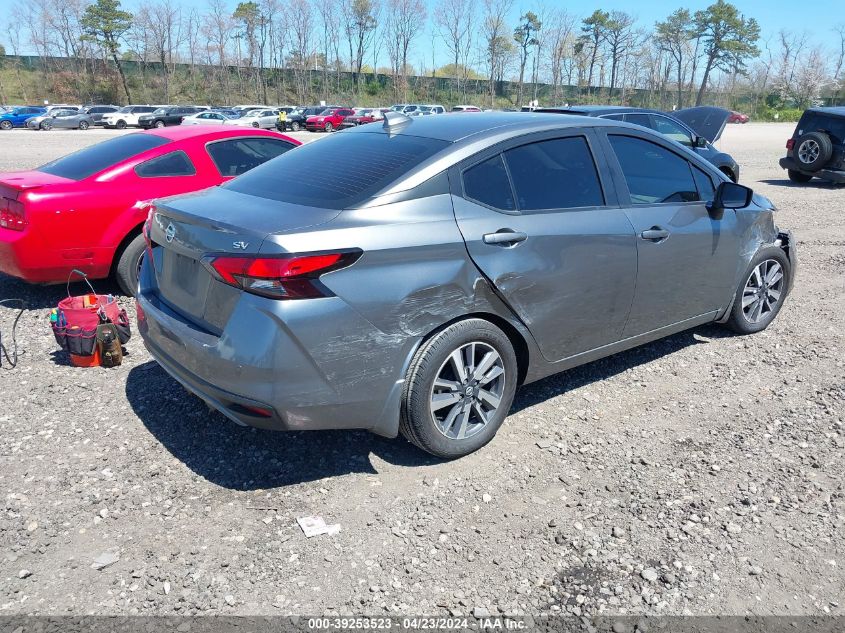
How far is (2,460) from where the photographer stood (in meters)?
3.51

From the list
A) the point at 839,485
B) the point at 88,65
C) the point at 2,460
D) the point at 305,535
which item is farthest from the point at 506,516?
the point at 88,65

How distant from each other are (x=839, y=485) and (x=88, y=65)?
267 feet

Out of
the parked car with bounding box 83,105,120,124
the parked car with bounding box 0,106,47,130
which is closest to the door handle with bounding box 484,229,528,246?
the parked car with bounding box 83,105,120,124

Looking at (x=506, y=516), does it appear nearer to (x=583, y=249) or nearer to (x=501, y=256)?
(x=501, y=256)

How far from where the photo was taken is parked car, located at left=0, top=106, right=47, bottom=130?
144ft

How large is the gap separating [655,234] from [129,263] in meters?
4.27

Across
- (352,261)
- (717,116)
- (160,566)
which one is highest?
(717,116)

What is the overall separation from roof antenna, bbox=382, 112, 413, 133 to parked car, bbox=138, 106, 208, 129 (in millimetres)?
38911

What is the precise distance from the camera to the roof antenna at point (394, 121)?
399 centimetres

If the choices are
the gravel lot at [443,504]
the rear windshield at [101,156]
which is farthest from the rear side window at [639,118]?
the rear windshield at [101,156]

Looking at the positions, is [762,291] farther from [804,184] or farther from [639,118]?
[804,184]

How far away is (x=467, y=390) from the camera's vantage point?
11.5 ft

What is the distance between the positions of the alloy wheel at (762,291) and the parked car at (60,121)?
154 ft

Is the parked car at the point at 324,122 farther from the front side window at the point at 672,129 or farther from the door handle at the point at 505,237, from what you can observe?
the door handle at the point at 505,237
